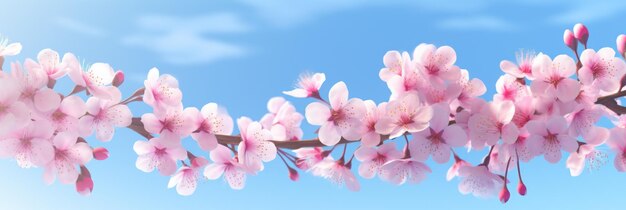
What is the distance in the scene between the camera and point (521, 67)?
2.90 m

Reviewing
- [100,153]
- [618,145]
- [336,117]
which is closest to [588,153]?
[618,145]

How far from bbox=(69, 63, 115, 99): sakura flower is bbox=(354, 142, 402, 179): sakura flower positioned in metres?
1.07

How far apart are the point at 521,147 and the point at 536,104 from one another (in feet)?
0.64

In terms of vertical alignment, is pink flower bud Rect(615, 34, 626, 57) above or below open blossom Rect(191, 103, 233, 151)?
above

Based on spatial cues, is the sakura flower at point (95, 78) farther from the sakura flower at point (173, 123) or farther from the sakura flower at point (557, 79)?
the sakura flower at point (557, 79)

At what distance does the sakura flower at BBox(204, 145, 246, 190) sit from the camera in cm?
314

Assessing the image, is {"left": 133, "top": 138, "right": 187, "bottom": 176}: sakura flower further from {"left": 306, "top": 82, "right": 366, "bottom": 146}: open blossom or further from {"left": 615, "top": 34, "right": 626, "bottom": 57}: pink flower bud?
{"left": 615, "top": 34, "right": 626, "bottom": 57}: pink flower bud

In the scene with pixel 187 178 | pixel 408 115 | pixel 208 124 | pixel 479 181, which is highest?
pixel 408 115

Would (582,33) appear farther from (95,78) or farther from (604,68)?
(95,78)

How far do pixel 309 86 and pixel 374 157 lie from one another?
419 mm

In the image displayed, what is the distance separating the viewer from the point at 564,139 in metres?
2.79

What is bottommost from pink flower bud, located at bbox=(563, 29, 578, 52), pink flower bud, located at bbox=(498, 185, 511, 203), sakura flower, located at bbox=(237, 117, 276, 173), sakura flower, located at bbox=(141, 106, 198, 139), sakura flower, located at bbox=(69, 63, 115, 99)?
pink flower bud, located at bbox=(498, 185, 511, 203)

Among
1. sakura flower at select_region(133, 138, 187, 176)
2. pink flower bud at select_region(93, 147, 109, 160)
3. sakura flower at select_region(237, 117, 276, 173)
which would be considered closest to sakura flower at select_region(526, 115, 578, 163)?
sakura flower at select_region(237, 117, 276, 173)

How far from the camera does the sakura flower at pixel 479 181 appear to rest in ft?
9.83
